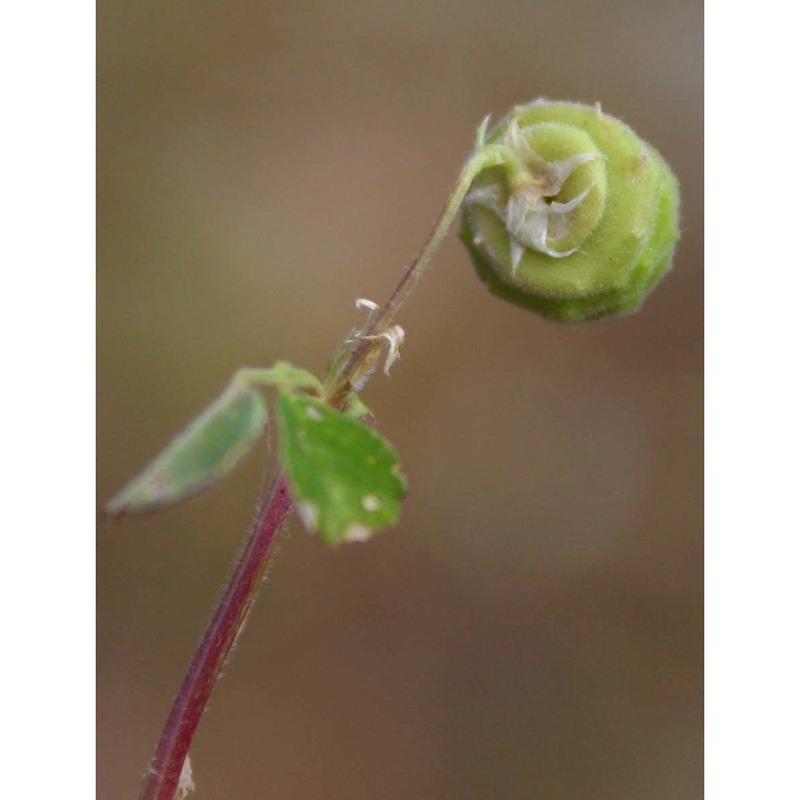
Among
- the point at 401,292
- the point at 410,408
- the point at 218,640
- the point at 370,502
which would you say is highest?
the point at 410,408

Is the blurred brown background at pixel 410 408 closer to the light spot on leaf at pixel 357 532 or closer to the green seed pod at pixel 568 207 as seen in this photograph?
the green seed pod at pixel 568 207

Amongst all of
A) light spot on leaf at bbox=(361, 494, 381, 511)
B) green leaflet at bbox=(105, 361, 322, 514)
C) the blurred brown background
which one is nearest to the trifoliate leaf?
green leaflet at bbox=(105, 361, 322, 514)

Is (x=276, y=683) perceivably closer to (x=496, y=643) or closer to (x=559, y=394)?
(x=496, y=643)

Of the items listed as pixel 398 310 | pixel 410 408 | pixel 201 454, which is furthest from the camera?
pixel 410 408

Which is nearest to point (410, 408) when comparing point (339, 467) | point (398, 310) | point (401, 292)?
point (398, 310)

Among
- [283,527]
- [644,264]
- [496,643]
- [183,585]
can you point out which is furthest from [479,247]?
[496,643]

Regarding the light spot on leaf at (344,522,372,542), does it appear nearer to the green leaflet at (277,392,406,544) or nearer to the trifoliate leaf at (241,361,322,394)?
the green leaflet at (277,392,406,544)

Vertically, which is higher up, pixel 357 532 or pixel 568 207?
pixel 568 207

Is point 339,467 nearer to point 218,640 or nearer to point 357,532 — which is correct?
point 357,532
